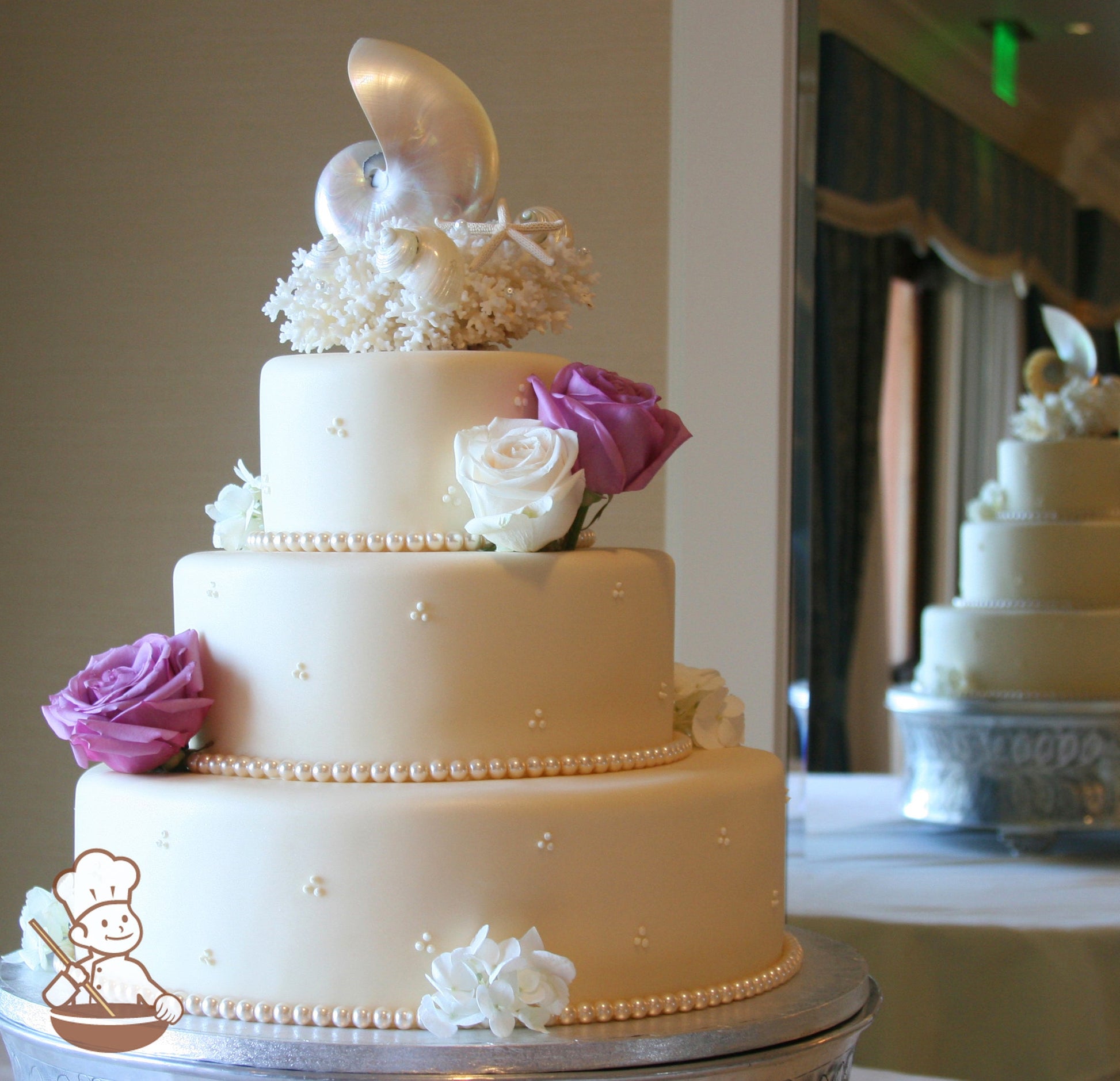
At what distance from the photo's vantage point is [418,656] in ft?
4.67

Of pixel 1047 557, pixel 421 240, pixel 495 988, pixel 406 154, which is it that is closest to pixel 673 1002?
pixel 495 988

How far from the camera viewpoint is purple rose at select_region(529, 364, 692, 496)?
146cm

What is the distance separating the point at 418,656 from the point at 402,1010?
34 centimetres

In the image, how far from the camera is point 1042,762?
3010 mm

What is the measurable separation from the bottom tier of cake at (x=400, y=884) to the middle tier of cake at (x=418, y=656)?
0.17 ft

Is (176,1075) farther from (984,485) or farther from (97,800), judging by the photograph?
(984,485)

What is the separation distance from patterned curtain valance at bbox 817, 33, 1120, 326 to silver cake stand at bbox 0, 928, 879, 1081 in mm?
1994

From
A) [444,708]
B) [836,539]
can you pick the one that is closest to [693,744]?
[444,708]

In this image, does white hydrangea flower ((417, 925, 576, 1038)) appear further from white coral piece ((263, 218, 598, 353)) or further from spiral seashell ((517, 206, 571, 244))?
spiral seashell ((517, 206, 571, 244))

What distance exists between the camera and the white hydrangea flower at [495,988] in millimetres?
1272

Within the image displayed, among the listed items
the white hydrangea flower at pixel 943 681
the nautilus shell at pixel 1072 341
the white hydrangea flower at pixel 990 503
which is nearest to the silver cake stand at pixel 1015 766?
the white hydrangea flower at pixel 943 681

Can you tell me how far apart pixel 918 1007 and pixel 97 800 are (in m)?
1.84

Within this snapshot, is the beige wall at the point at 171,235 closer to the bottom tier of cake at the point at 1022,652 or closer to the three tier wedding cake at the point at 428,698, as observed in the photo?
the bottom tier of cake at the point at 1022,652

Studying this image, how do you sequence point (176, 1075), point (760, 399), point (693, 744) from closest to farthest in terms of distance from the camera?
point (176, 1075) < point (693, 744) < point (760, 399)
